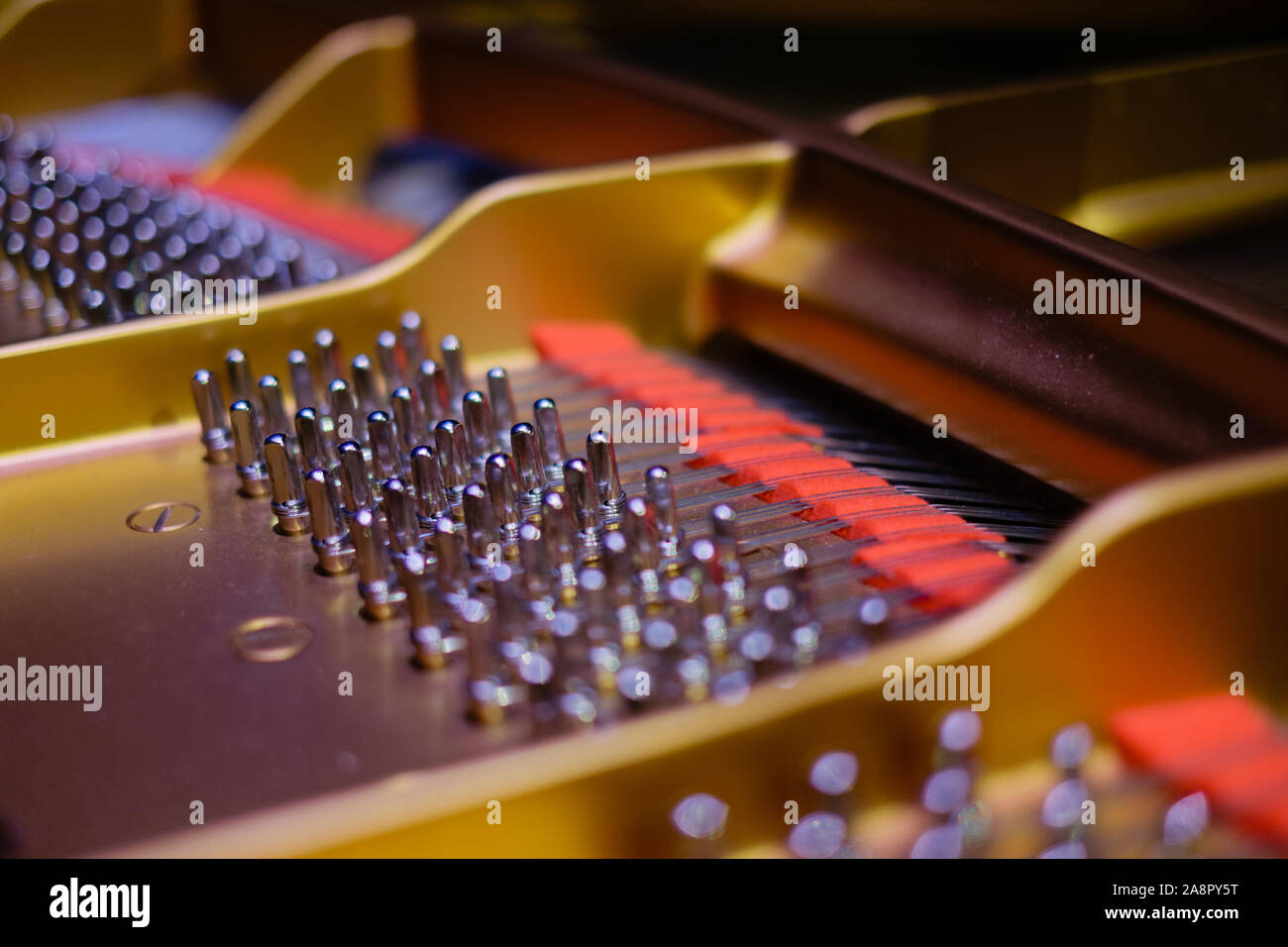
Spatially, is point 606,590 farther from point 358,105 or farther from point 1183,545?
point 358,105

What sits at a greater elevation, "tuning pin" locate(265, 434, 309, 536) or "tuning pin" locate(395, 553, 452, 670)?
"tuning pin" locate(265, 434, 309, 536)

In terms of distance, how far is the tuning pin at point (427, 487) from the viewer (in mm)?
1531

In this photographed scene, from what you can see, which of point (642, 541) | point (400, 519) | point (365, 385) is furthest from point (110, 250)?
point (642, 541)

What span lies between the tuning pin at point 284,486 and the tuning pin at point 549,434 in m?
0.28

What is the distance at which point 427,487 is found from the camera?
154 centimetres

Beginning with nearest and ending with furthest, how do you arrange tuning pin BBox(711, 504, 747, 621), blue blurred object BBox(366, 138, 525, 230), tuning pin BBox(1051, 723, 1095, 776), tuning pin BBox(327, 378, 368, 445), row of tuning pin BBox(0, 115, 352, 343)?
tuning pin BBox(1051, 723, 1095, 776)
tuning pin BBox(711, 504, 747, 621)
tuning pin BBox(327, 378, 368, 445)
row of tuning pin BBox(0, 115, 352, 343)
blue blurred object BBox(366, 138, 525, 230)

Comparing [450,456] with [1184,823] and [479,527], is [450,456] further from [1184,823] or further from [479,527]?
[1184,823]

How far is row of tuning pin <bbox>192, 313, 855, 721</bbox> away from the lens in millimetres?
1243

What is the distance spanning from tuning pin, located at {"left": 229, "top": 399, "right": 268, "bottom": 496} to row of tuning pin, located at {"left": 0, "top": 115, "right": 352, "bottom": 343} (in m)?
0.40

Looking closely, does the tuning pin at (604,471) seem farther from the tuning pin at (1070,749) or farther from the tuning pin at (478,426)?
the tuning pin at (1070,749)

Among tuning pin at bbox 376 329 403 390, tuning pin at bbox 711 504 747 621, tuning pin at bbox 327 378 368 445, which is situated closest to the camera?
tuning pin at bbox 711 504 747 621

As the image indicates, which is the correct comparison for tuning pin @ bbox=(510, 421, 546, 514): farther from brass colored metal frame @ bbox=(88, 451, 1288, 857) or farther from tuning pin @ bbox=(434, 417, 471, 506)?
brass colored metal frame @ bbox=(88, 451, 1288, 857)

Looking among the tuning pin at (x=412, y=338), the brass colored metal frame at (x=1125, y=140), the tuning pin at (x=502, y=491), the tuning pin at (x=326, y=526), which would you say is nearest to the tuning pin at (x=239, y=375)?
the tuning pin at (x=412, y=338)

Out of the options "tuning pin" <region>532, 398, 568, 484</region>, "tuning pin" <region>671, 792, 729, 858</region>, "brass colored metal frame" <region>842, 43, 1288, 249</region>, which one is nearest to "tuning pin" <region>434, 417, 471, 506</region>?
"tuning pin" <region>532, 398, 568, 484</region>
